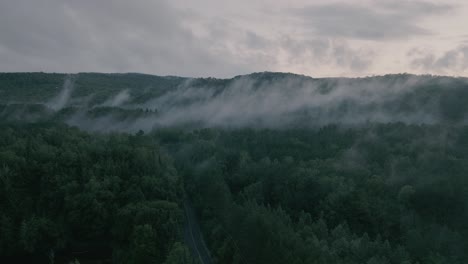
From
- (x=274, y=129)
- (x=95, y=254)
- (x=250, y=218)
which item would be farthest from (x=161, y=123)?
(x=250, y=218)

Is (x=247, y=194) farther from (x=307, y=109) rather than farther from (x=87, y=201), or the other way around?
(x=307, y=109)

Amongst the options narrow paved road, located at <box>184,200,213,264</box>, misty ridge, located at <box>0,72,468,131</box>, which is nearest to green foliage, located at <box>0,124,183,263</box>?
narrow paved road, located at <box>184,200,213,264</box>

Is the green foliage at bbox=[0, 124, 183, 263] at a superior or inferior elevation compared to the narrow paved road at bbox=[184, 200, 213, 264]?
superior

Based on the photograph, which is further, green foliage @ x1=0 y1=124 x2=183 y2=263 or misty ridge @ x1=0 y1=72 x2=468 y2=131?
misty ridge @ x1=0 y1=72 x2=468 y2=131

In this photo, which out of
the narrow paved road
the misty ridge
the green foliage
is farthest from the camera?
the misty ridge

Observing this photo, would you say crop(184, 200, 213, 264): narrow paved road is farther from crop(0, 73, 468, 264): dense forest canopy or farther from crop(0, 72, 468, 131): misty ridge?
crop(0, 72, 468, 131): misty ridge
